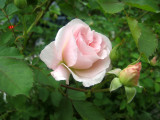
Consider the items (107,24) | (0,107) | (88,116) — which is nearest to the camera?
(88,116)

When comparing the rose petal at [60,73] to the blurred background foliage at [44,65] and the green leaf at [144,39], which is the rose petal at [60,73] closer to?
the blurred background foliage at [44,65]

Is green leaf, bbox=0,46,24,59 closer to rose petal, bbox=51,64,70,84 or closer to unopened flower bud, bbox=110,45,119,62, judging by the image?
rose petal, bbox=51,64,70,84

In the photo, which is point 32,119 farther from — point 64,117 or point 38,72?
point 38,72

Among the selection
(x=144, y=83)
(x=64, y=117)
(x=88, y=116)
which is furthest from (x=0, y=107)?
(x=144, y=83)

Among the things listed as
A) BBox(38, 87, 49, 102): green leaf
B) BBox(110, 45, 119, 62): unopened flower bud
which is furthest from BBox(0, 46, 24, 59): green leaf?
BBox(38, 87, 49, 102): green leaf

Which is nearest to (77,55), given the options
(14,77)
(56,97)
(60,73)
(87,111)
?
(60,73)
